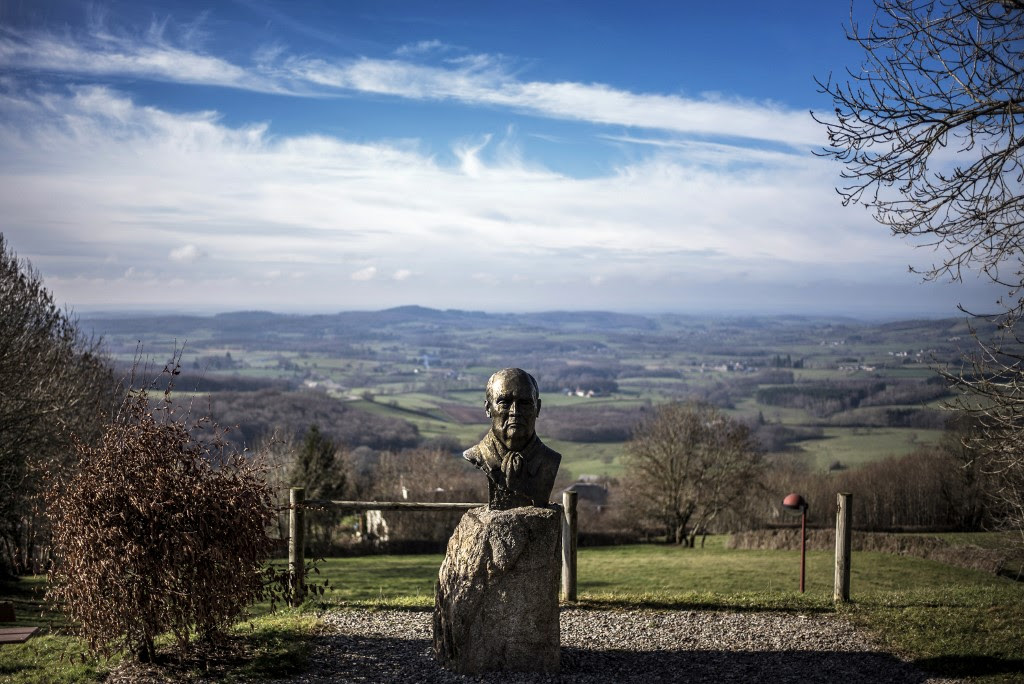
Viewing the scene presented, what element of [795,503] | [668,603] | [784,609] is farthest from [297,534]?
[795,503]

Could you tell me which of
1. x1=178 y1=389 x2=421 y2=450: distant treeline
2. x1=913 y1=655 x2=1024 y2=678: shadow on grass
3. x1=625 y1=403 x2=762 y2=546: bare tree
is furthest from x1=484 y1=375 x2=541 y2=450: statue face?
x1=178 y1=389 x2=421 y2=450: distant treeline

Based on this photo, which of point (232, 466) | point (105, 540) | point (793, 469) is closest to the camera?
point (105, 540)

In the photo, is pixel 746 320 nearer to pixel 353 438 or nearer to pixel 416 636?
pixel 353 438

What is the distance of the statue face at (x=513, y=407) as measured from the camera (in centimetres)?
774

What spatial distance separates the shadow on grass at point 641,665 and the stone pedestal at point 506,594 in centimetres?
21

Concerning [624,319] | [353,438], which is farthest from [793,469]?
[624,319]

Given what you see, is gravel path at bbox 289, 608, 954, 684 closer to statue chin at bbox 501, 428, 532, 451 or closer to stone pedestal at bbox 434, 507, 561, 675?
stone pedestal at bbox 434, 507, 561, 675

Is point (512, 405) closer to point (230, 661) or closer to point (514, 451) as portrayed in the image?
point (514, 451)

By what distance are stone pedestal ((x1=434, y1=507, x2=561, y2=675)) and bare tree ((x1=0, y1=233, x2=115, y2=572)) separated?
29.3ft

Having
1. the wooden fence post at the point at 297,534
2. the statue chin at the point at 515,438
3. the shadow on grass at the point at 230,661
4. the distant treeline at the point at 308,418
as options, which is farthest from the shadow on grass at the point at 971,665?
the distant treeline at the point at 308,418

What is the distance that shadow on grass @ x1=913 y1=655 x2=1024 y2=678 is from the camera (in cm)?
806

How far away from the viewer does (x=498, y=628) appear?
7.52 m

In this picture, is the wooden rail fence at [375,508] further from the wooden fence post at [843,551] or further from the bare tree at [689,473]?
the bare tree at [689,473]

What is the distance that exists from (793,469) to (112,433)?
4176 cm
